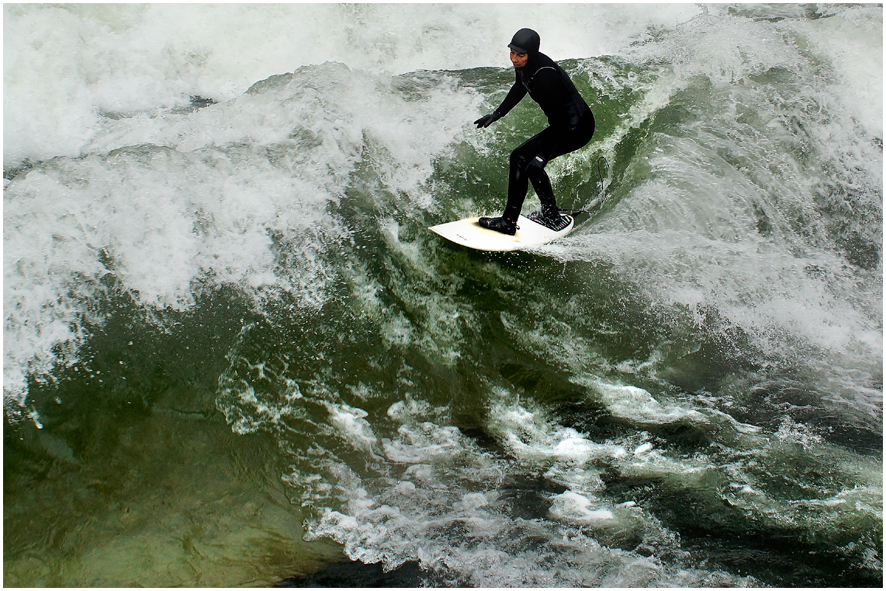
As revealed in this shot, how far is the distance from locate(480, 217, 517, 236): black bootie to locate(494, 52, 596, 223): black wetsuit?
76 mm

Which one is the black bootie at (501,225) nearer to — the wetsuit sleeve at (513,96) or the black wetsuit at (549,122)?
the black wetsuit at (549,122)

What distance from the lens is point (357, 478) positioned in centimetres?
423

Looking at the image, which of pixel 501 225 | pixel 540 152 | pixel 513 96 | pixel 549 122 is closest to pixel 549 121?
pixel 549 122

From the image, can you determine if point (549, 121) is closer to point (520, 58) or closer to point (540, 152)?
point (540, 152)

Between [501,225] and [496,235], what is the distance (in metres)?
0.10

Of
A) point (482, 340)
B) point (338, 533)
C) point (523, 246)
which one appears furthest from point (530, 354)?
point (338, 533)

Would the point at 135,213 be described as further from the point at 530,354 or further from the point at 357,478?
the point at 530,354

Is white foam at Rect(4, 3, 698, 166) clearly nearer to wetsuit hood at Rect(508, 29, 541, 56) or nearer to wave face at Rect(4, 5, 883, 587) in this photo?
wave face at Rect(4, 5, 883, 587)

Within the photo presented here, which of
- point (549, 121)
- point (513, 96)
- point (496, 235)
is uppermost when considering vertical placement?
point (513, 96)

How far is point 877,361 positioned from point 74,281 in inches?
275

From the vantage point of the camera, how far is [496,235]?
4914mm

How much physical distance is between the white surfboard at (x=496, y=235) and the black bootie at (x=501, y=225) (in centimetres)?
3

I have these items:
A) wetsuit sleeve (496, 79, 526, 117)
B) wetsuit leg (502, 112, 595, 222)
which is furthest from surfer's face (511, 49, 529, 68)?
wetsuit leg (502, 112, 595, 222)

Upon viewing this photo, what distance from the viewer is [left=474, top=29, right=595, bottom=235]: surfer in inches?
160
